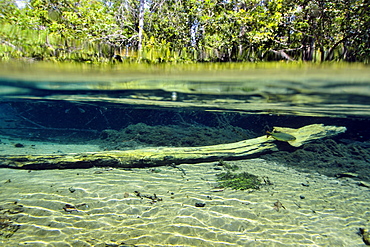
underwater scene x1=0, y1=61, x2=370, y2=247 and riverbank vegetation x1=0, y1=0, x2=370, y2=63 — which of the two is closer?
riverbank vegetation x1=0, y1=0, x2=370, y2=63

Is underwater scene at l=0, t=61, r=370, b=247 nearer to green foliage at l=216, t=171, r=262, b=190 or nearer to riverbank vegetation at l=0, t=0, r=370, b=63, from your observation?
green foliage at l=216, t=171, r=262, b=190

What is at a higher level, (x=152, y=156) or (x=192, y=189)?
(x=152, y=156)

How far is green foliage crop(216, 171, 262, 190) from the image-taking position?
Answer: 7426mm

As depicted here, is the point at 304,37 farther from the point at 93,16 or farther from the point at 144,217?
the point at 144,217

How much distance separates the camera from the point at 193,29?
4848 millimetres

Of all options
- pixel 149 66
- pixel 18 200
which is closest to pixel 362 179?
pixel 149 66

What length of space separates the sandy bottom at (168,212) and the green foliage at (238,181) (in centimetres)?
34

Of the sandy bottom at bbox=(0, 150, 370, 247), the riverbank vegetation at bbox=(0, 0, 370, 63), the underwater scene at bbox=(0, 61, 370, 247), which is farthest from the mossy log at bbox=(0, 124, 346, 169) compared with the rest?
the riverbank vegetation at bbox=(0, 0, 370, 63)

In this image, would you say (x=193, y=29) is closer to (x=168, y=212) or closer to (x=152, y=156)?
(x=168, y=212)

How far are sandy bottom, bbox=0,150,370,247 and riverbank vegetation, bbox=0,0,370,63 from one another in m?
4.01

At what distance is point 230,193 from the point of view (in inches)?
269

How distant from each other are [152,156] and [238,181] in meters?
3.77

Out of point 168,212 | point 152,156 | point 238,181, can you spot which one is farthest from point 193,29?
point 152,156

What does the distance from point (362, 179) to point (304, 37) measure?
7987 millimetres
